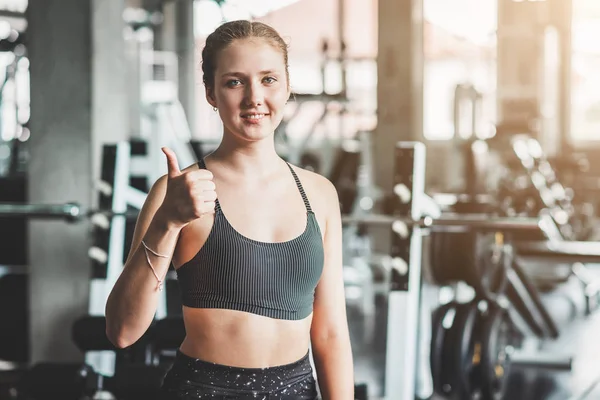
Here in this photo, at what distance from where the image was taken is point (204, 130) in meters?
11.2

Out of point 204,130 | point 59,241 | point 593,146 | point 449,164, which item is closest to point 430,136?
point 449,164

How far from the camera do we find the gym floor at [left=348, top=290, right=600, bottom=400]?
3.28 metres

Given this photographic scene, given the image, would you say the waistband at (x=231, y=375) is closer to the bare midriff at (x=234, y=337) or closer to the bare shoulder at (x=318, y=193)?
the bare midriff at (x=234, y=337)

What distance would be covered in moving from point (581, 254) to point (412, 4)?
3.63 m

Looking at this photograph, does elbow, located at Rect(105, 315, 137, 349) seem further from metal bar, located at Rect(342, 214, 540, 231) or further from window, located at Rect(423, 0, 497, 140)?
window, located at Rect(423, 0, 497, 140)

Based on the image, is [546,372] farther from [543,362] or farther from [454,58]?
[454,58]

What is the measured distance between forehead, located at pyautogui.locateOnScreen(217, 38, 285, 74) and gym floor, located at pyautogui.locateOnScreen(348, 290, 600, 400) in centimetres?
233

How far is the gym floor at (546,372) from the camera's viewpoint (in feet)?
10.8

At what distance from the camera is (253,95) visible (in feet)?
3.36

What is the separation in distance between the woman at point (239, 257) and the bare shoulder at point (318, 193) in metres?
0.03

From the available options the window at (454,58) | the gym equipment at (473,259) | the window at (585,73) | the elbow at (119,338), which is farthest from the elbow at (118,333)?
the window at (585,73)

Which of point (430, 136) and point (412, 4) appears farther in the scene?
point (430, 136)

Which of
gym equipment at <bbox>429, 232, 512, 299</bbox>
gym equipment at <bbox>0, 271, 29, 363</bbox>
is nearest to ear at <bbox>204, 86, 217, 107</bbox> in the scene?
gym equipment at <bbox>429, 232, 512, 299</bbox>

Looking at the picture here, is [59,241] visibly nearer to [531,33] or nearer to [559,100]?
[531,33]
